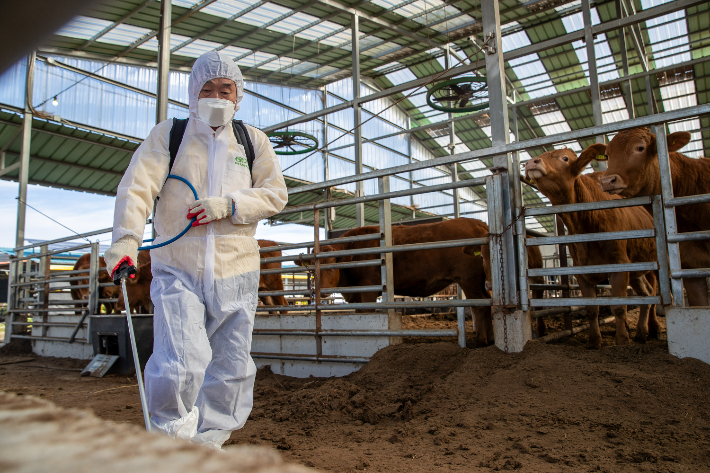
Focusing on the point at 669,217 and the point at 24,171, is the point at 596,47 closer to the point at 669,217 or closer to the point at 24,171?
the point at 669,217

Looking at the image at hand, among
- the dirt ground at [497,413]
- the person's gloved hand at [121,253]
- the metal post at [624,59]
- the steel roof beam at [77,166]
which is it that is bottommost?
the dirt ground at [497,413]

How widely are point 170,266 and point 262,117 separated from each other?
1658 centimetres

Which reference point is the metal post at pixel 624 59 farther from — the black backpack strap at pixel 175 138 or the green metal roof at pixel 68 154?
the green metal roof at pixel 68 154

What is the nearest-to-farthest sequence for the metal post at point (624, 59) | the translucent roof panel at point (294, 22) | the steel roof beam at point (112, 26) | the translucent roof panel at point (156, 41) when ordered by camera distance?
the steel roof beam at point (112, 26), the metal post at point (624, 59), the translucent roof panel at point (294, 22), the translucent roof panel at point (156, 41)

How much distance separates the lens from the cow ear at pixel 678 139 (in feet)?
11.9

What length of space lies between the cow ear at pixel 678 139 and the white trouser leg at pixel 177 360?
364cm

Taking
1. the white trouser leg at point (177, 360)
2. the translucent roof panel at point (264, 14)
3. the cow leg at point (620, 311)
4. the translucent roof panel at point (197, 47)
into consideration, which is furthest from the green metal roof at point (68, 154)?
the cow leg at point (620, 311)

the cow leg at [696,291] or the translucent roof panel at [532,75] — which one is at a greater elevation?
the translucent roof panel at [532,75]

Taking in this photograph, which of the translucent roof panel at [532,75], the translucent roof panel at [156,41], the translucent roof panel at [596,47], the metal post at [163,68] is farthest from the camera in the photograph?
the translucent roof panel at [532,75]

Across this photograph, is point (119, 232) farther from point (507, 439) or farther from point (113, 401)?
point (113, 401)

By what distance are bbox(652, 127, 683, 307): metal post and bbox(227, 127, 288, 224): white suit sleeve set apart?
2.35 meters

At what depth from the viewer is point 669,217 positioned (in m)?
2.97

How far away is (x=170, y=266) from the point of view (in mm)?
2162

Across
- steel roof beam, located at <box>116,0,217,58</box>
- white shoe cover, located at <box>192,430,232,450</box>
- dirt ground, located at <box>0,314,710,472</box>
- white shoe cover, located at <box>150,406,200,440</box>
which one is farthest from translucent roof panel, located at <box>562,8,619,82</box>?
white shoe cover, located at <box>150,406,200,440</box>
